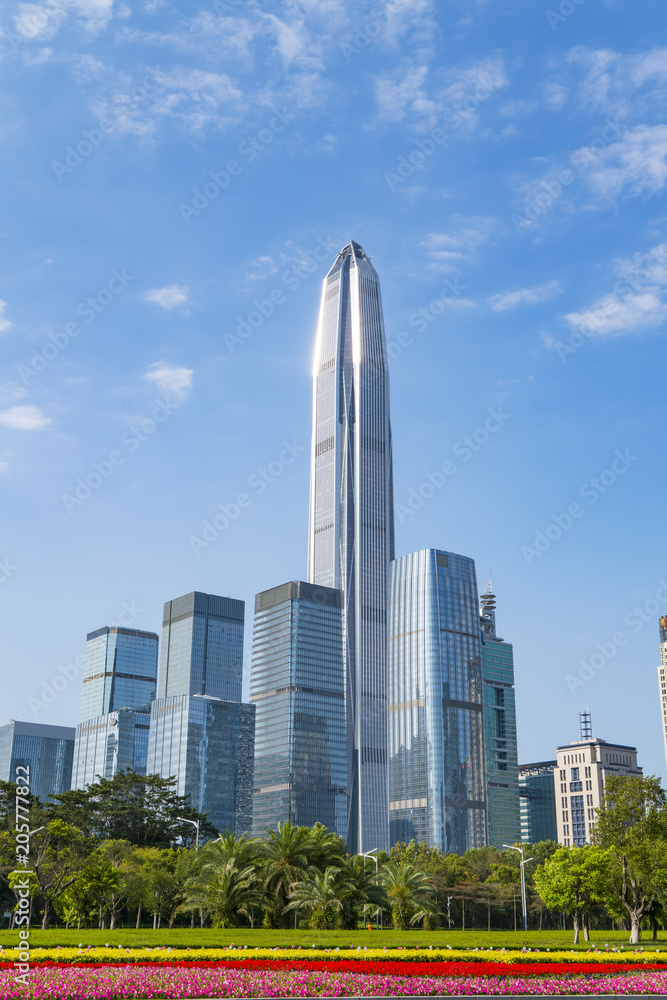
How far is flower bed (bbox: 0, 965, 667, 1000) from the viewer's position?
77.7ft

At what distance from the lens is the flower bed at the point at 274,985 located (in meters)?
23.7

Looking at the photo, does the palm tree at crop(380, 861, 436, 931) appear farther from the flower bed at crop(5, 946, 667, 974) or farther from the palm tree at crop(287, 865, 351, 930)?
the flower bed at crop(5, 946, 667, 974)

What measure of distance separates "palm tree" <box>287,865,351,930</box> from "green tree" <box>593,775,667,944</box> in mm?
16348

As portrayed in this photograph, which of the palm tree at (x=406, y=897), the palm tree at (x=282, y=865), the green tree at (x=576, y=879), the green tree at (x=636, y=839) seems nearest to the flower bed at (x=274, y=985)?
the green tree at (x=636, y=839)

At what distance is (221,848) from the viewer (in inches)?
2405

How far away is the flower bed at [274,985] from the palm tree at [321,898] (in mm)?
31863

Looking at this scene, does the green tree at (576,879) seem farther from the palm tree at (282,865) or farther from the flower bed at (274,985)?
the flower bed at (274,985)

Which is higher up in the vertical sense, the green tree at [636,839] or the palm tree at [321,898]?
the green tree at [636,839]

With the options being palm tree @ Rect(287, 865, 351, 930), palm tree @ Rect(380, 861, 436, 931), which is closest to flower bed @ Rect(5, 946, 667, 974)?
palm tree @ Rect(287, 865, 351, 930)

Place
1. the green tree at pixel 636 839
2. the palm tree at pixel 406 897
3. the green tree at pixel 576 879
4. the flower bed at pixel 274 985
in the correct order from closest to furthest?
the flower bed at pixel 274 985
the green tree at pixel 636 839
the green tree at pixel 576 879
the palm tree at pixel 406 897

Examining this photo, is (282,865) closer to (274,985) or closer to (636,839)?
(636,839)

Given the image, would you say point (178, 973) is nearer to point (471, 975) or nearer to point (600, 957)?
point (471, 975)

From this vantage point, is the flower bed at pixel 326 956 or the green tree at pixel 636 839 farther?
the green tree at pixel 636 839

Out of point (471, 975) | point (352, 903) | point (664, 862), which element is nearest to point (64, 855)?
point (352, 903)
